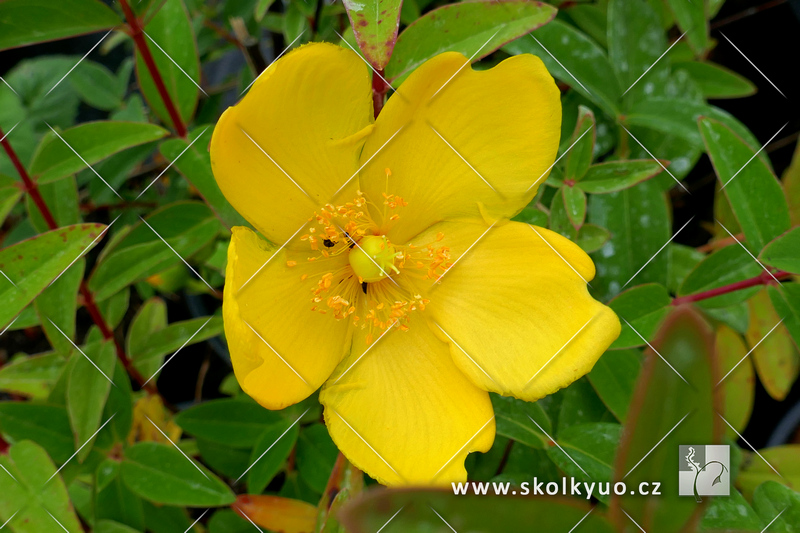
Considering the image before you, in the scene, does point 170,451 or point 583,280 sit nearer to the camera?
point 583,280

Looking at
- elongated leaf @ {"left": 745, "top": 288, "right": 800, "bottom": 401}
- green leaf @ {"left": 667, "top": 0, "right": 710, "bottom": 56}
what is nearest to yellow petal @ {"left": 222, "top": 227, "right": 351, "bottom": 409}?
green leaf @ {"left": 667, "top": 0, "right": 710, "bottom": 56}

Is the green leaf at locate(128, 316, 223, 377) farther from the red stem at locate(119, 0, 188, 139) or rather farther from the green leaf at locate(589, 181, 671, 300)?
the green leaf at locate(589, 181, 671, 300)

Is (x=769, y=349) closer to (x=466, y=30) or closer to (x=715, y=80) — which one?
(x=715, y=80)

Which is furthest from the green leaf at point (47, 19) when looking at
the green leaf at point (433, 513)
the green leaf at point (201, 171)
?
the green leaf at point (433, 513)

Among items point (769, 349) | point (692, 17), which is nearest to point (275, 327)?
point (692, 17)

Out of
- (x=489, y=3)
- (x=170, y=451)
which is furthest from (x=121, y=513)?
(x=489, y=3)

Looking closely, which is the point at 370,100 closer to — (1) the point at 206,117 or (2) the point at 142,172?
(1) the point at 206,117
